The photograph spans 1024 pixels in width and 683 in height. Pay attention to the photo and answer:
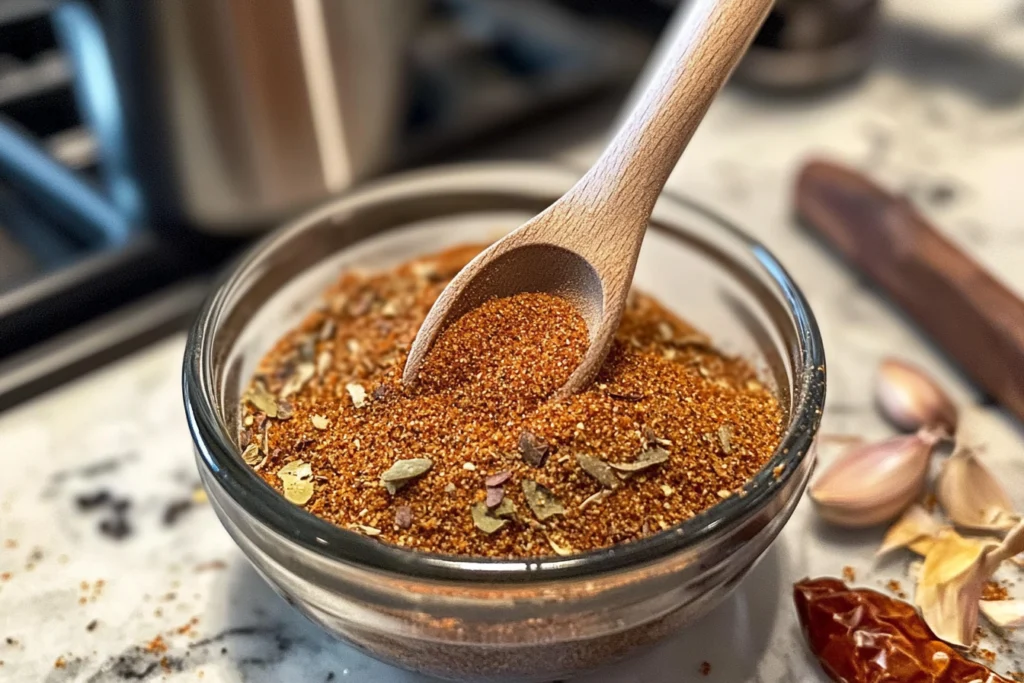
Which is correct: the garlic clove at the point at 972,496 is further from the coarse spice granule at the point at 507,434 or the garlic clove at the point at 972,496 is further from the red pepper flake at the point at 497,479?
the red pepper flake at the point at 497,479

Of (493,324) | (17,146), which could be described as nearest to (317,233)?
(493,324)

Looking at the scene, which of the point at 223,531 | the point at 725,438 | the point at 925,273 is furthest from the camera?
the point at 925,273

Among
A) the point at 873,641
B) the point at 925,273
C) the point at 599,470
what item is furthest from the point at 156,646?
the point at 925,273

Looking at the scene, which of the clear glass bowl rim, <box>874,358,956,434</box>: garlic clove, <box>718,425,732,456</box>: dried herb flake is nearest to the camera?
the clear glass bowl rim

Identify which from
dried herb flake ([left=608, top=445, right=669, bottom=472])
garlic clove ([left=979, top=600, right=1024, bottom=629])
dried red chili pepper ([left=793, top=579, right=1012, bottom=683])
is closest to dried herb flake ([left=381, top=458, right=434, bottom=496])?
dried herb flake ([left=608, top=445, right=669, bottom=472])

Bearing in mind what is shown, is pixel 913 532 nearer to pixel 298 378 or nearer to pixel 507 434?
pixel 507 434

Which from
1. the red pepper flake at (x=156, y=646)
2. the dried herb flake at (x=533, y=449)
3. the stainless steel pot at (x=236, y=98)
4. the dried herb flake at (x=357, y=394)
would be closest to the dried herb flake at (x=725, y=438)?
the dried herb flake at (x=533, y=449)

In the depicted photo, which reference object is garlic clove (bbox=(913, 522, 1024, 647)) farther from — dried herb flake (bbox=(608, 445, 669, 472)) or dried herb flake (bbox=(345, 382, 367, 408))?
dried herb flake (bbox=(345, 382, 367, 408))
